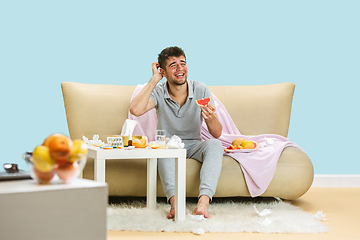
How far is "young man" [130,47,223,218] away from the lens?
2.57m

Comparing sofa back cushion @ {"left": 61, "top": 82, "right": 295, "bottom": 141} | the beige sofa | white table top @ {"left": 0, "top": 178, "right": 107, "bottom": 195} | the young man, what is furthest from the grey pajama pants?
white table top @ {"left": 0, "top": 178, "right": 107, "bottom": 195}

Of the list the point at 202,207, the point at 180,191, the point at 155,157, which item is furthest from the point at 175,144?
the point at 202,207

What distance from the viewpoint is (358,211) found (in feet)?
8.96

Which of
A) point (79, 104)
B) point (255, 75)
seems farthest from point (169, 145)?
point (255, 75)

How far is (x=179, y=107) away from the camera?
2826mm

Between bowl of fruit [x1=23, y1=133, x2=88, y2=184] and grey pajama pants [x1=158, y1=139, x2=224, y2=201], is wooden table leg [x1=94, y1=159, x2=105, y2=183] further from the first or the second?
bowl of fruit [x1=23, y1=133, x2=88, y2=184]

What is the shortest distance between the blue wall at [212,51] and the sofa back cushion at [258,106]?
1.42 feet

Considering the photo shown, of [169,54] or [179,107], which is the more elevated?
[169,54]

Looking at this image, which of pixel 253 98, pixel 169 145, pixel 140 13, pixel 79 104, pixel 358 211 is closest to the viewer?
pixel 169 145

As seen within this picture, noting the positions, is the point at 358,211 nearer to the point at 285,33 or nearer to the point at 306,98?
the point at 306,98

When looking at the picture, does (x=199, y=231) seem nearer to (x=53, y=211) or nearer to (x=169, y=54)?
Answer: (x=53, y=211)

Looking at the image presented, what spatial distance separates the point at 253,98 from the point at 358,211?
3.92 ft

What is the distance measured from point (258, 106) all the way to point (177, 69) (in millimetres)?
966

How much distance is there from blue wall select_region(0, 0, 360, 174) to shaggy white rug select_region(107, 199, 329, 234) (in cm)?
143
